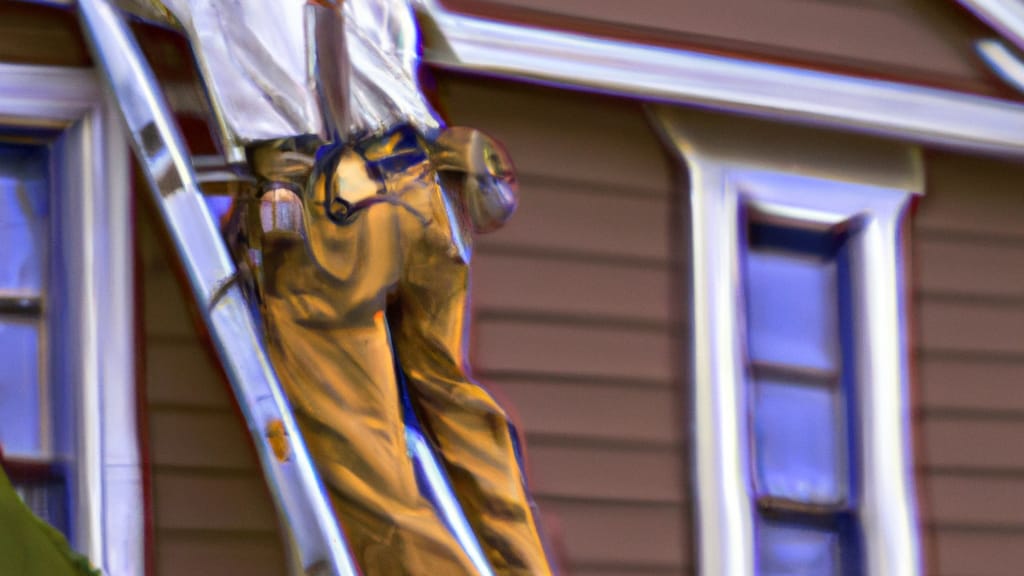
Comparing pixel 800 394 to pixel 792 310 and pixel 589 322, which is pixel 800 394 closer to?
pixel 792 310

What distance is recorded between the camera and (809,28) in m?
2.77

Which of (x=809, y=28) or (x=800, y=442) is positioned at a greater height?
(x=809, y=28)

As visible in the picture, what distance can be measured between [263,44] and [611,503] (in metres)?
0.93

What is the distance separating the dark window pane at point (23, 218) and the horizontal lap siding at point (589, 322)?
650 mm

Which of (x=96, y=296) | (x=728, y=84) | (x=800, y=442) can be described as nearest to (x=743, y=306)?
(x=800, y=442)

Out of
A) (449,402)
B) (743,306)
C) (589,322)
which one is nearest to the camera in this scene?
(449,402)

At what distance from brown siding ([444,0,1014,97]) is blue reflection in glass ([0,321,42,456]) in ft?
2.88

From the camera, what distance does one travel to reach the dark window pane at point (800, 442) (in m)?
2.68

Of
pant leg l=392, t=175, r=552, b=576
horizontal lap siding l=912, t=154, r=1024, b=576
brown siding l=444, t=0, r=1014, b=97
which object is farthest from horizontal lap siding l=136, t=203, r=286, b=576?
horizontal lap siding l=912, t=154, r=1024, b=576

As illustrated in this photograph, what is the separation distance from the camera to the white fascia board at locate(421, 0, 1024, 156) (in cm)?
246

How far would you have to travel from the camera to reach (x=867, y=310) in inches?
110

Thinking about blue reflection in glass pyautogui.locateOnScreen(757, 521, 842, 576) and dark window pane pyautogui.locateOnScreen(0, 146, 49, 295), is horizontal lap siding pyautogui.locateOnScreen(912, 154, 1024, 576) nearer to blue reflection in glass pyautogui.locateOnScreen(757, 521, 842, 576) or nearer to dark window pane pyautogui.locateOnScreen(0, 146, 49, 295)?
blue reflection in glass pyautogui.locateOnScreen(757, 521, 842, 576)

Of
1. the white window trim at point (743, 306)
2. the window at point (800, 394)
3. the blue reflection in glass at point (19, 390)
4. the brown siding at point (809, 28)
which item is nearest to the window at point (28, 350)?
the blue reflection in glass at point (19, 390)

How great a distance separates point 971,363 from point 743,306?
0.50 meters
